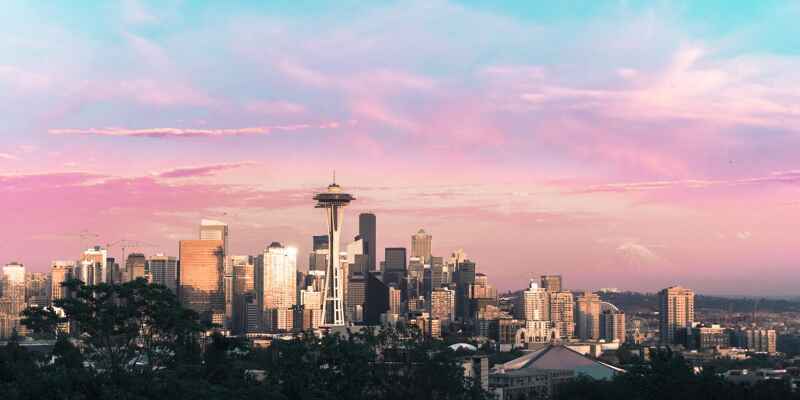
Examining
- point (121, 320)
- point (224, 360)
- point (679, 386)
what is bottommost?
point (679, 386)

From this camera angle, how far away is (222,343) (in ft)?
211

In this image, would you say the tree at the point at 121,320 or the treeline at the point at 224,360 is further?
the tree at the point at 121,320

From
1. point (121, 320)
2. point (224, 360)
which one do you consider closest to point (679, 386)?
point (224, 360)

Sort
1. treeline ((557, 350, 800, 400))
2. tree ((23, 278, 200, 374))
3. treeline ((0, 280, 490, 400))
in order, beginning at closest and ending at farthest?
treeline ((0, 280, 490, 400))
tree ((23, 278, 200, 374))
treeline ((557, 350, 800, 400))

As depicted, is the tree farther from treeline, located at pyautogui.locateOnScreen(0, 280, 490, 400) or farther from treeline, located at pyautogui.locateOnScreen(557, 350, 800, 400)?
treeline, located at pyautogui.locateOnScreen(557, 350, 800, 400)

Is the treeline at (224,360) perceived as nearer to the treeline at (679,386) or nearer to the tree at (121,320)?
the tree at (121,320)

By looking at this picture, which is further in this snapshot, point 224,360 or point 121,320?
point 224,360

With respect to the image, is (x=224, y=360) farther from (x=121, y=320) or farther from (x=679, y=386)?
(x=679, y=386)

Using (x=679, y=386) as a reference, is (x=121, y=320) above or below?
above

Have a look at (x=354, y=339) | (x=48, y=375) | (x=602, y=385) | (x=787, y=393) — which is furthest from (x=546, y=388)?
(x=48, y=375)

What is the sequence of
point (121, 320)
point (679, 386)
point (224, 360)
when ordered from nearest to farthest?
point (121, 320) < point (224, 360) < point (679, 386)

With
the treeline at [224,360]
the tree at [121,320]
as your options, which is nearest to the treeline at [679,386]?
the treeline at [224,360]

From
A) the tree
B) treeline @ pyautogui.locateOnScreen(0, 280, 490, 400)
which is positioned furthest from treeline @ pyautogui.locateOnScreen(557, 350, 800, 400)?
the tree

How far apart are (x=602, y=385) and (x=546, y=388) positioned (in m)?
26.2
